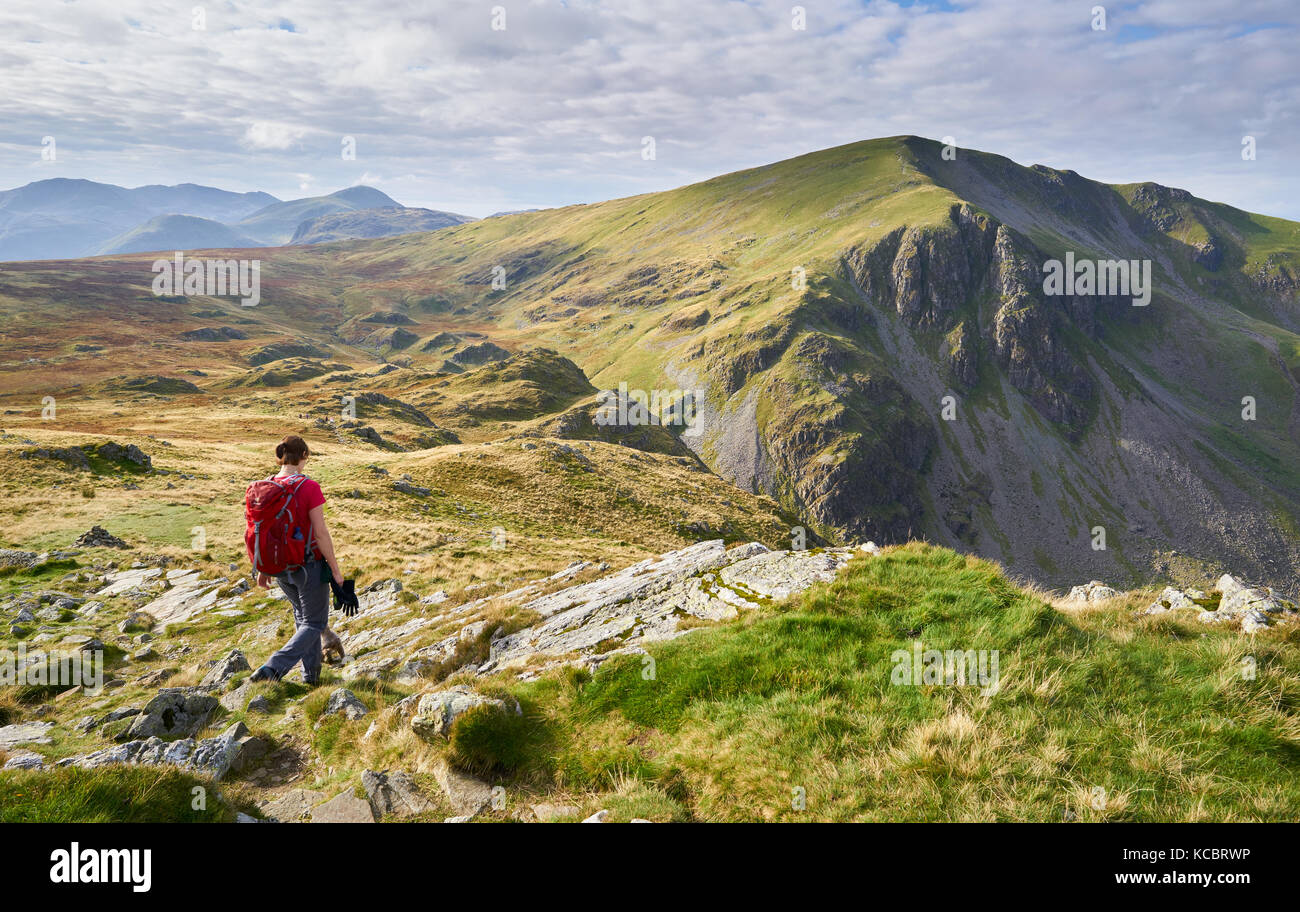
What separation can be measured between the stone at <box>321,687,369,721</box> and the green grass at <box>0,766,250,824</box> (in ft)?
10.7

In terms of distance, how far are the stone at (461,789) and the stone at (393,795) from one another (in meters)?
0.27

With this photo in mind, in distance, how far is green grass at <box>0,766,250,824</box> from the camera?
514 centimetres

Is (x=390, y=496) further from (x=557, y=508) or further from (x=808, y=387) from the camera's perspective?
(x=808, y=387)

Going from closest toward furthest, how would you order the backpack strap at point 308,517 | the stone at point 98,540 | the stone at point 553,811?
the stone at point 553,811 → the backpack strap at point 308,517 → the stone at point 98,540

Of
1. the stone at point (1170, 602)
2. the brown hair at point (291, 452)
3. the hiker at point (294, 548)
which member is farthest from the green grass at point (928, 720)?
the brown hair at point (291, 452)

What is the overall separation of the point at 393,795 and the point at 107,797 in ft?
9.30

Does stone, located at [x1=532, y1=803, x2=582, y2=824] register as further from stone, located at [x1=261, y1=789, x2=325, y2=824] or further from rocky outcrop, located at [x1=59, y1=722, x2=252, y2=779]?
rocky outcrop, located at [x1=59, y1=722, x2=252, y2=779]

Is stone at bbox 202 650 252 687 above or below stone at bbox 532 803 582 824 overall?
below

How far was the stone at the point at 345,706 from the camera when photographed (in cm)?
955

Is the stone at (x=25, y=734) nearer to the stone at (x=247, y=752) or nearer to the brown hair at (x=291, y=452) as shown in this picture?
the stone at (x=247, y=752)

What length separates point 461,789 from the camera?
7.21 metres

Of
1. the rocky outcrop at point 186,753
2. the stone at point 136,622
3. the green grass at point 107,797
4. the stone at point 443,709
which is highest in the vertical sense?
the green grass at point 107,797

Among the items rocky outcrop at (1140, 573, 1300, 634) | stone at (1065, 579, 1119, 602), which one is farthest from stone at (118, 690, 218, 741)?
stone at (1065, 579, 1119, 602)
